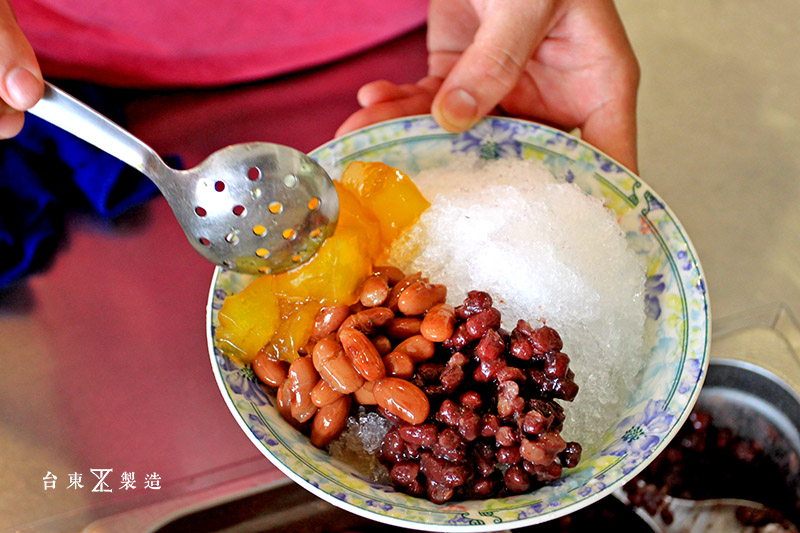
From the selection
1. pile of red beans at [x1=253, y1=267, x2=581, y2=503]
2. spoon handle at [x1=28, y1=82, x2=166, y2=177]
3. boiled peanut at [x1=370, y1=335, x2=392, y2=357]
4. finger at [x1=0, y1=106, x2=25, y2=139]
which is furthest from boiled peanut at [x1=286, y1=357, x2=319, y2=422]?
finger at [x1=0, y1=106, x2=25, y2=139]

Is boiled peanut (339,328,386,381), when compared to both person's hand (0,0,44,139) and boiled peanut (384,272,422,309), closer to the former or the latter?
boiled peanut (384,272,422,309)

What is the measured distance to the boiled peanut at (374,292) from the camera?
1.00m

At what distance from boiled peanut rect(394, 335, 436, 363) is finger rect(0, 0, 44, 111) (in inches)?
27.1

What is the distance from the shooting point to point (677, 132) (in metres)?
1.99

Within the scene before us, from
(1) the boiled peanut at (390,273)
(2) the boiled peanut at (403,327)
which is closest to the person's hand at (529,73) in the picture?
(1) the boiled peanut at (390,273)

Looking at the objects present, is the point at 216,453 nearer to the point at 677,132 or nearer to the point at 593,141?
the point at 593,141

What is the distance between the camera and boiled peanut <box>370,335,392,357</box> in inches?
37.7

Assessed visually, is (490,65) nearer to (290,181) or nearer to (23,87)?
(290,181)

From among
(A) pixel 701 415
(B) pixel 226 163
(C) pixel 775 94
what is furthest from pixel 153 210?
(C) pixel 775 94

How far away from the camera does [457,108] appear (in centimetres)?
122

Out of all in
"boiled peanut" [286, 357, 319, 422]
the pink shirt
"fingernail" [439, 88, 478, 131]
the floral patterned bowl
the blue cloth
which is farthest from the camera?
the pink shirt

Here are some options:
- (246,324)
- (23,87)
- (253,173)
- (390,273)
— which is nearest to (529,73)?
(390,273)

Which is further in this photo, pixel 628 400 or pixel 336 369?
pixel 628 400

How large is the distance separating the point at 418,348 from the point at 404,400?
0.32 feet
